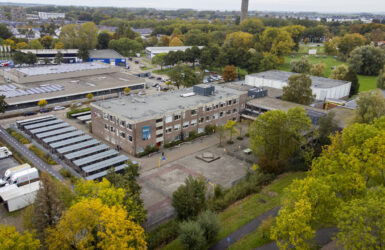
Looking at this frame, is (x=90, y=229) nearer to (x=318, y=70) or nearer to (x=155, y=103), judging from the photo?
(x=155, y=103)

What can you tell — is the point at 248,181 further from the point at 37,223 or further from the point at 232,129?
the point at 37,223

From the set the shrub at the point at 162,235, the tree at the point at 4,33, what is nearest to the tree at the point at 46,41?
the tree at the point at 4,33

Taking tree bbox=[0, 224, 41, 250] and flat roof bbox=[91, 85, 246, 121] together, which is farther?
flat roof bbox=[91, 85, 246, 121]

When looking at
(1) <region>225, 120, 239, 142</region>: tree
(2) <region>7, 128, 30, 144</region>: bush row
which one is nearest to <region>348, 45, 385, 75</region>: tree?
(1) <region>225, 120, 239, 142</region>: tree

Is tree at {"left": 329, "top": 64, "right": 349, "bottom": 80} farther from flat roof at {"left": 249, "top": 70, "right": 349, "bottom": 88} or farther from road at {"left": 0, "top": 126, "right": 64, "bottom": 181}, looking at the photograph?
road at {"left": 0, "top": 126, "right": 64, "bottom": 181}

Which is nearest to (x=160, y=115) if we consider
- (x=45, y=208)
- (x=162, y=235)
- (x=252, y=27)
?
(x=162, y=235)

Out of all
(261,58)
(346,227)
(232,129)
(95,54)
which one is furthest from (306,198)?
(95,54)
